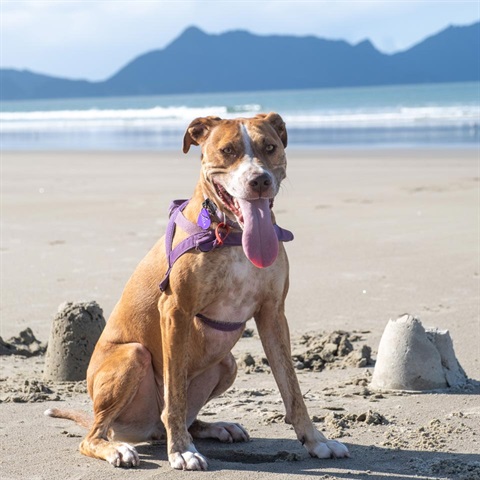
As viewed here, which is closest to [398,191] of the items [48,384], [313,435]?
[48,384]

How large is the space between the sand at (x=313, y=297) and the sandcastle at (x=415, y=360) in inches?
4.2

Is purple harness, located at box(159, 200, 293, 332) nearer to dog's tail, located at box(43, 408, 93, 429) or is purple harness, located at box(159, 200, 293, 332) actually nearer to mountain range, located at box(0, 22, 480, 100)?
Answer: dog's tail, located at box(43, 408, 93, 429)

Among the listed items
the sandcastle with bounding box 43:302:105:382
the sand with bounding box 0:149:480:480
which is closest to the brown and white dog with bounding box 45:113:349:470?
the sand with bounding box 0:149:480:480

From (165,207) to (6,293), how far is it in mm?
5496

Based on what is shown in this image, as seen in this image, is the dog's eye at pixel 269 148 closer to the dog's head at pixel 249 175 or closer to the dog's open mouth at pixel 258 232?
the dog's head at pixel 249 175

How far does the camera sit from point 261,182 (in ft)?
14.4

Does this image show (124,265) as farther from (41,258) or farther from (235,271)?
(235,271)

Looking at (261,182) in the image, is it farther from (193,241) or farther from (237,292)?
(237,292)

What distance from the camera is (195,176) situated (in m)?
18.8

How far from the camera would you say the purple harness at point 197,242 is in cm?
470

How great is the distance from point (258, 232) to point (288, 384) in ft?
2.94

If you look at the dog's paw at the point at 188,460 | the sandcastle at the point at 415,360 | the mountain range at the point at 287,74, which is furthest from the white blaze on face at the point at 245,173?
the mountain range at the point at 287,74

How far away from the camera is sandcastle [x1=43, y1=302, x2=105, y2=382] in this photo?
6648 mm

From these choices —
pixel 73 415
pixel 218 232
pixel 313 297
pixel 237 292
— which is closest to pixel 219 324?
pixel 237 292
